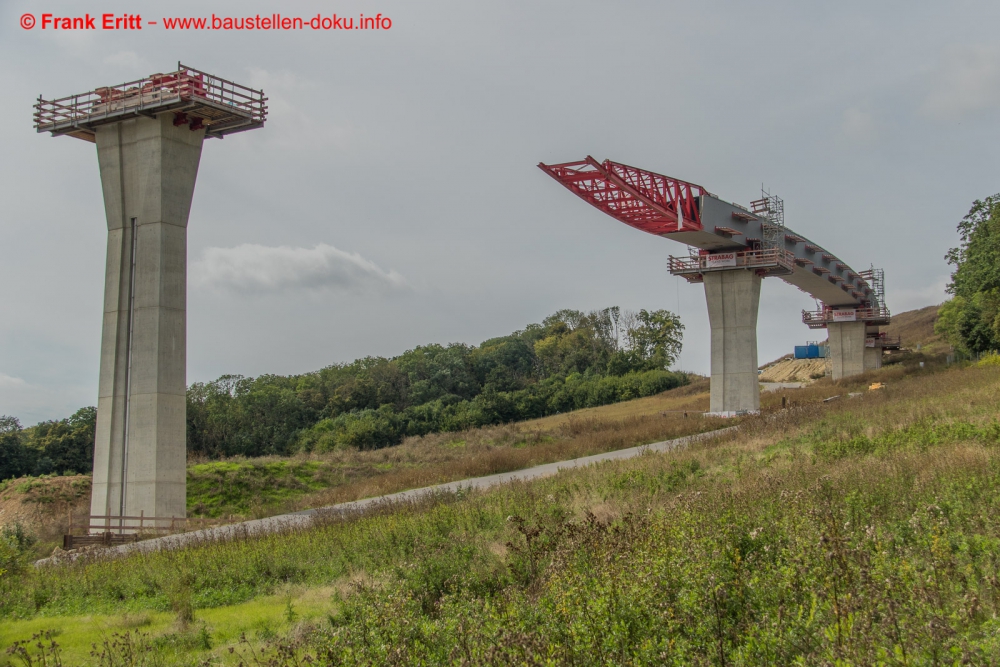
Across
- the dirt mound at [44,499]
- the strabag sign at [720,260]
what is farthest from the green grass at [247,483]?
the strabag sign at [720,260]

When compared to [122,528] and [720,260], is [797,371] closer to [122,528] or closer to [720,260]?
[720,260]

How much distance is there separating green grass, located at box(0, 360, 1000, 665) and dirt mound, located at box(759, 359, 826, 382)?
77.9 m

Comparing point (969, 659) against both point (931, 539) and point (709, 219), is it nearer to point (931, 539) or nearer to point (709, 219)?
point (931, 539)

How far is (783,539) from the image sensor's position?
777 centimetres

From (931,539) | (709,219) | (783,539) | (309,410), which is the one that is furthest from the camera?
(309,410)

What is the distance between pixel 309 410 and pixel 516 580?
81.2m

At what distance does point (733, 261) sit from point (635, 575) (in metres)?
39.4

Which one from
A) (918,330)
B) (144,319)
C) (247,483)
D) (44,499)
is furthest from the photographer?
(918,330)

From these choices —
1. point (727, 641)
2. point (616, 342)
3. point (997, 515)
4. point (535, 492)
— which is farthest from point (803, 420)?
point (616, 342)

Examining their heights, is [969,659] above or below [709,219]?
below

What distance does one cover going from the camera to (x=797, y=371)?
95.6 m

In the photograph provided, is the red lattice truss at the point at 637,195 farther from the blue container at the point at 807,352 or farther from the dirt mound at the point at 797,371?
the blue container at the point at 807,352

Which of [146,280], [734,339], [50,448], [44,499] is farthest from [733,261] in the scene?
[50,448]

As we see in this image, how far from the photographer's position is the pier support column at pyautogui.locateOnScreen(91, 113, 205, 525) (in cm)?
2448
